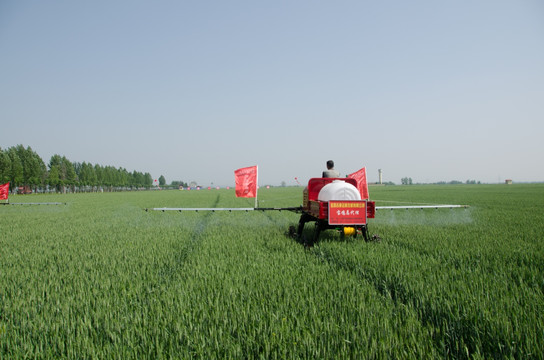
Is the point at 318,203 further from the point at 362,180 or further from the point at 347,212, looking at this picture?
A: the point at 362,180

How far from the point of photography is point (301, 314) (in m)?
3.14

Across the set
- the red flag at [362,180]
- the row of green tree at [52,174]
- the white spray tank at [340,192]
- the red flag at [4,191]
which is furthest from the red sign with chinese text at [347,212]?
the row of green tree at [52,174]

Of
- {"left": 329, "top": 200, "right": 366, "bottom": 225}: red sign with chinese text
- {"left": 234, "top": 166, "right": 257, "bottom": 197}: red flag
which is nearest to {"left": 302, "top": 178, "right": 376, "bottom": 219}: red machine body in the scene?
{"left": 329, "top": 200, "right": 366, "bottom": 225}: red sign with chinese text

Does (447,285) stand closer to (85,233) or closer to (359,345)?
(359,345)

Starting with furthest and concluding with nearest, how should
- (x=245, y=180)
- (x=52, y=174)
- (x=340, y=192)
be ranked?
(x=52, y=174)
(x=245, y=180)
(x=340, y=192)

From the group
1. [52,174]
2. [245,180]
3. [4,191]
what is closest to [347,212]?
[245,180]

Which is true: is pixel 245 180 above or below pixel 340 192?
above

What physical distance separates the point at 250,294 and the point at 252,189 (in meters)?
8.34

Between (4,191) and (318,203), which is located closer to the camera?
(318,203)

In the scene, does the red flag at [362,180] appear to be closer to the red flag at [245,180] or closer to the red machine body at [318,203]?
the red machine body at [318,203]

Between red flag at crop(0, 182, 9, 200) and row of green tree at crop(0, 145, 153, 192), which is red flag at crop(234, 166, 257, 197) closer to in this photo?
red flag at crop(0, 182, 9, 200)

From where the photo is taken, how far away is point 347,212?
263 inches

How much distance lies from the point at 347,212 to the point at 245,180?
245 inches

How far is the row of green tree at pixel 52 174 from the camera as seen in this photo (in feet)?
233
